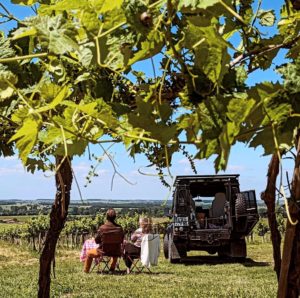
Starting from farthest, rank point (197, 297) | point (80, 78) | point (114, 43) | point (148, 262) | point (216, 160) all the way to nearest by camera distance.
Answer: point (148, 262)
point (197, 297)
point (80, 78)
point (114, 43)
point (216, 160)

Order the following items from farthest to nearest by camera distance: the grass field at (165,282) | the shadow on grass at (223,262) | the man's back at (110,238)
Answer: the shadow on grass at (223,262) → the man's back at (110,238) → the grass field at (165,282)

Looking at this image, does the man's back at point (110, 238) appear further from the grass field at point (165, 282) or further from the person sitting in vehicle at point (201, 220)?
the person sitting in vehicle at point (201, 220)

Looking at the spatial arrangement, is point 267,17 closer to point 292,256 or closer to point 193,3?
point 292,256

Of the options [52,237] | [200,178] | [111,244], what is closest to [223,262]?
[200,178]

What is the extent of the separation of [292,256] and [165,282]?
9.22 m

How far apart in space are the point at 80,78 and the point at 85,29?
0.26 m

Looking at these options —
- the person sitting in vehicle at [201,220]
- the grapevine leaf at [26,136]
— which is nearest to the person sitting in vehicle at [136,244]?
the person sitting in vehicle at [201,220]

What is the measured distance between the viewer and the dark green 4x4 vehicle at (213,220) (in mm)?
12922

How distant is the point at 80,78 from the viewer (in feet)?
3.19

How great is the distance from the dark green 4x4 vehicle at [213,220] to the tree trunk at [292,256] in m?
11.6

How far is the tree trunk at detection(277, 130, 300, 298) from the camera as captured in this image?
109 centimetres

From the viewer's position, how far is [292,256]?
1104 millimetres

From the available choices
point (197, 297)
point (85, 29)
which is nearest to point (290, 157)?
point (85, 29)

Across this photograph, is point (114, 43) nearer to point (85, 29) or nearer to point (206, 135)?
point (85, 29)
